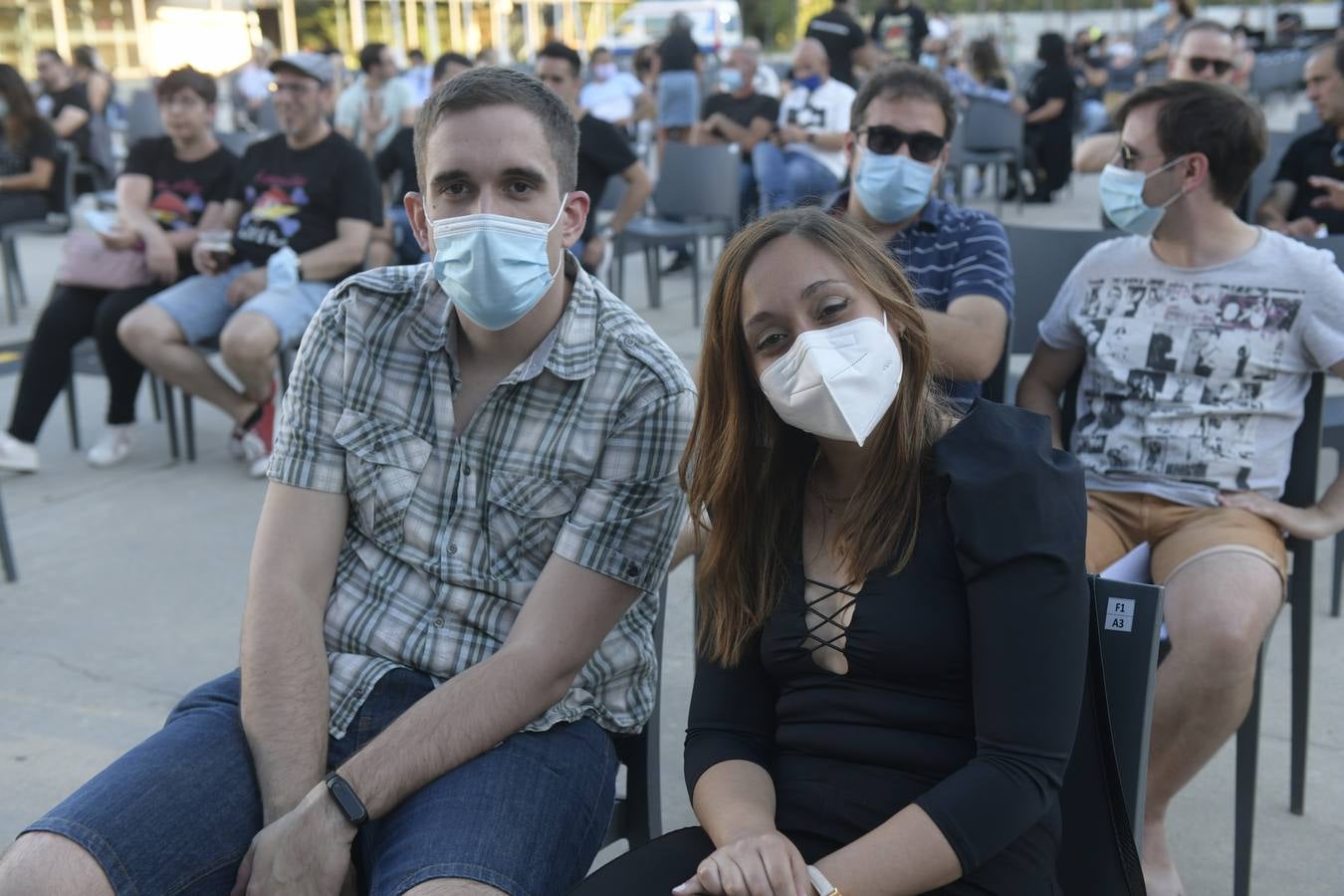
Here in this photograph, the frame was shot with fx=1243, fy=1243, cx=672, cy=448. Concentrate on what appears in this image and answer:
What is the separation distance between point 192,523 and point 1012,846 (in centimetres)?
376

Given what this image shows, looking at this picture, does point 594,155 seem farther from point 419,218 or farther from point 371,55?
point 419,218

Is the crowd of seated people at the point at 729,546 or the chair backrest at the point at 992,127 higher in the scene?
the chair backrest at the point at 992,127

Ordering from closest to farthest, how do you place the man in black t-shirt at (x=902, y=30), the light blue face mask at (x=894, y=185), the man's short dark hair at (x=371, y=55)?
the light blue face mask at (x=894, y=185), the man's short dark hair at (x=371, y=55), the man in black t-shirt at (x=902, y=30)

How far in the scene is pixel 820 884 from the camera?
1485 millimetres

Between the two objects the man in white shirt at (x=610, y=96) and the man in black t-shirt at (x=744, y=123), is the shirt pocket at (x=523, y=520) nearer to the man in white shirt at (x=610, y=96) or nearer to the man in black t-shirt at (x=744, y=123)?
the man in black t-shirt at (x=744, y=123)

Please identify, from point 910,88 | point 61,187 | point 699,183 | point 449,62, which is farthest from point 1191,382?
point 61,187

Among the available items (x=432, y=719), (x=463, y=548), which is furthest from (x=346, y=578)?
(x=432, y=719)

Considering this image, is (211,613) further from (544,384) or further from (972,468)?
(972,468)

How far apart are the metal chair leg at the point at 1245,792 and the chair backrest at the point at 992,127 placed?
28.7 feet

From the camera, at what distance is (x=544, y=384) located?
2.00m

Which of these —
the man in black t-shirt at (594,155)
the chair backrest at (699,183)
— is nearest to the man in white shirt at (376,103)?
the chair backrest at (699,183)

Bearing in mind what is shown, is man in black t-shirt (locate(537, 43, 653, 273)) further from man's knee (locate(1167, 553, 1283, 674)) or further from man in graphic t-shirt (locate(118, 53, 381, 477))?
man's knee (locate(1167, 553, 1283, 674))

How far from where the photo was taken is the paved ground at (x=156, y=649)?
2.68 metres

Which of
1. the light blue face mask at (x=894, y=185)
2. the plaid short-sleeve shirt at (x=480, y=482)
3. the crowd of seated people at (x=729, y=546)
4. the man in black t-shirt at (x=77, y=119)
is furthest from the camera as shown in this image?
the man in black t-shirt at (x=77, y=119)
